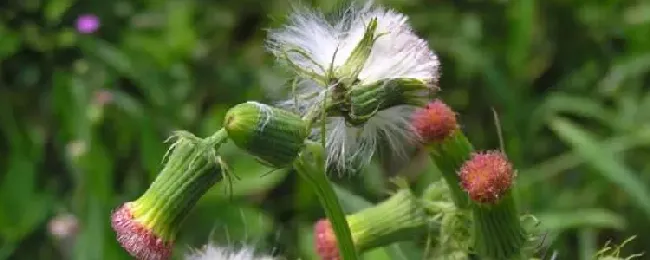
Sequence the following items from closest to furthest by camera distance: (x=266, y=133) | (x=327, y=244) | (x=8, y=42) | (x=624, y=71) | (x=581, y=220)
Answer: (x=266, y=133)
(x=327, y=244)
(x=581, y=220)
(x=8, y=42)
(x=624, y=71)

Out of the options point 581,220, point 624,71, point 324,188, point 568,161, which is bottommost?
point 324,188

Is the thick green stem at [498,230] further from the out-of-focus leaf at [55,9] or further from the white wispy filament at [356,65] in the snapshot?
the out-of-focus leaf at [55,9]

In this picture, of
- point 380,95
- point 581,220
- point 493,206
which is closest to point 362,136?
point 380,95

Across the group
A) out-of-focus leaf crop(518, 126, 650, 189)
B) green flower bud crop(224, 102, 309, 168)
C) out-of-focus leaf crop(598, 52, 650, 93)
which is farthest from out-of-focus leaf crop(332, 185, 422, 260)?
out-of-focus leaf crop(598, 52, 650, 93)

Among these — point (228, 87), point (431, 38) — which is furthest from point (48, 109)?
point (431, 38)

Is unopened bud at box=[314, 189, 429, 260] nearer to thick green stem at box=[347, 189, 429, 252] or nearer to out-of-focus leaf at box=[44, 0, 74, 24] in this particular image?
thick green stem at box=[347, 189, 429, 252]

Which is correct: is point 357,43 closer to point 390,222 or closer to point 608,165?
point 390,222

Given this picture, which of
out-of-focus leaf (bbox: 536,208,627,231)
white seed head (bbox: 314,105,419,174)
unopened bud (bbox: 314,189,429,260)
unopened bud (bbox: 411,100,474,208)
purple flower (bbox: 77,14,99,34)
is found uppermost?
purple flower (bbox: 77,14,99,34)
